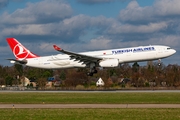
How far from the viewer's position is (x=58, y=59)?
179 feet

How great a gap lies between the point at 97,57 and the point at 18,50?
15.8 metres

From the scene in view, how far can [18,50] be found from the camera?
6019 centimetres

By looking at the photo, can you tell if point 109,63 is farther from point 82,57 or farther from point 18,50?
point 18,50

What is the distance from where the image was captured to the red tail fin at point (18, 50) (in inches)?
2308

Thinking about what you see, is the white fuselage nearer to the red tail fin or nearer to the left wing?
the left wing

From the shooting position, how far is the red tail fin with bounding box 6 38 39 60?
2308 inches

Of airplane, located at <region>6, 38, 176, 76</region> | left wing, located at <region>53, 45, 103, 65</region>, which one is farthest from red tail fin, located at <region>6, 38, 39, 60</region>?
left wing, located at <region>53, 45, 103, 65</region>
